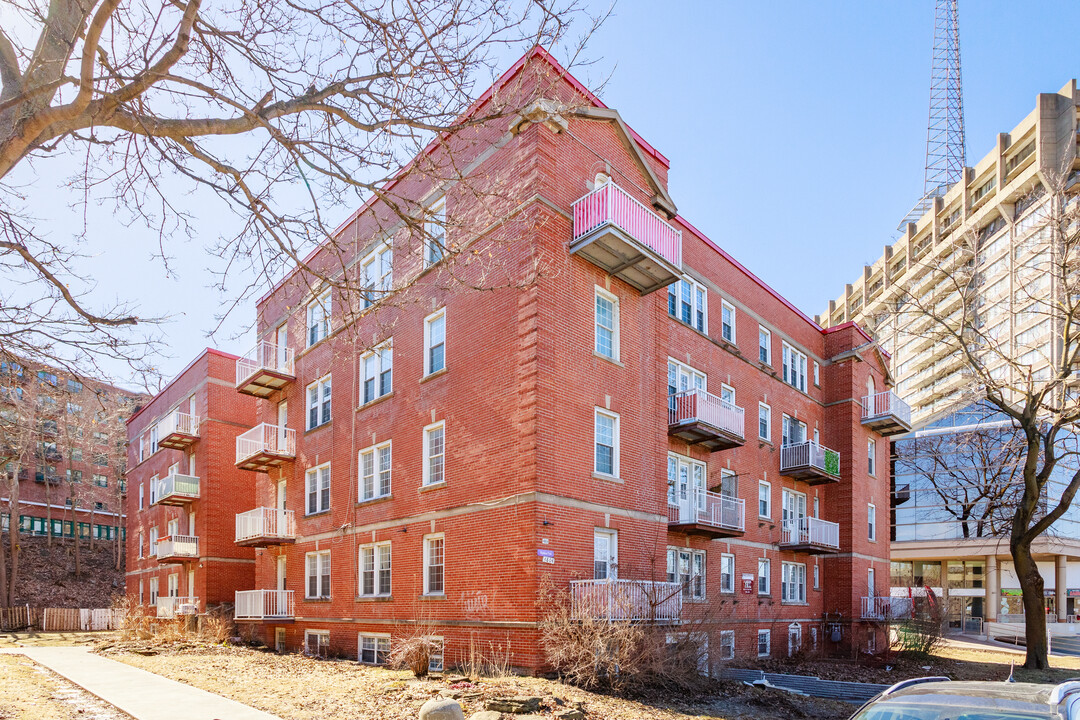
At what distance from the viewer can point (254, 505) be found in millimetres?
36188

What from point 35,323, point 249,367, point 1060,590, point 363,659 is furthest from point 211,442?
point 1060,590

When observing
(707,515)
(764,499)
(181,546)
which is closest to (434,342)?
(707,515)

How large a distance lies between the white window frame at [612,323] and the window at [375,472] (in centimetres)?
729

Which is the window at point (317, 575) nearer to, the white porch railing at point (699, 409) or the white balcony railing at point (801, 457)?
the white porch railing at point (699, 409)

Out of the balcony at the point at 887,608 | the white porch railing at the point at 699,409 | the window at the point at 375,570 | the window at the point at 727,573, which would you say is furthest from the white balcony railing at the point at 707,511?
the balcony at the point at 887,608

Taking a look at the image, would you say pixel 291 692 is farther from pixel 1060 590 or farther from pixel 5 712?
pixel 1060 590

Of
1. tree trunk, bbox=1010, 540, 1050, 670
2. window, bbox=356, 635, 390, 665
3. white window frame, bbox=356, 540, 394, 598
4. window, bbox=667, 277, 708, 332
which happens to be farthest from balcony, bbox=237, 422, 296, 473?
tree trunk, bbox=1010, 540, 1050, 670

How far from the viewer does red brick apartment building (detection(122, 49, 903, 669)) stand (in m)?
18.0

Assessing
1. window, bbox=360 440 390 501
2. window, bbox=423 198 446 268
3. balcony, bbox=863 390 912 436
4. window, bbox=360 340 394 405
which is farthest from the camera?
balcony, bbox=863 390 912 436

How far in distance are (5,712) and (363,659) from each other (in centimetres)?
1095

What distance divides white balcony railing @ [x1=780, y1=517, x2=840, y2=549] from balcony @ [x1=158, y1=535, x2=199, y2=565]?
2469 centimetres

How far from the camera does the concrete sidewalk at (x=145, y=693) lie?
42.2 feet

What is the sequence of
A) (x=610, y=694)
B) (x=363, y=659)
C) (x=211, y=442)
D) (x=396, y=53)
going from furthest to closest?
(x=211, y=442) < (x=363, y=659) < (x=610, y=694) < (x=396, y=53)

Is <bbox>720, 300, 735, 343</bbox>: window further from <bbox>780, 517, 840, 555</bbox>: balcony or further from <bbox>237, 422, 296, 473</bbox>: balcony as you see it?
<bbox>237, 422, 296, 473</bbox>: balcony
